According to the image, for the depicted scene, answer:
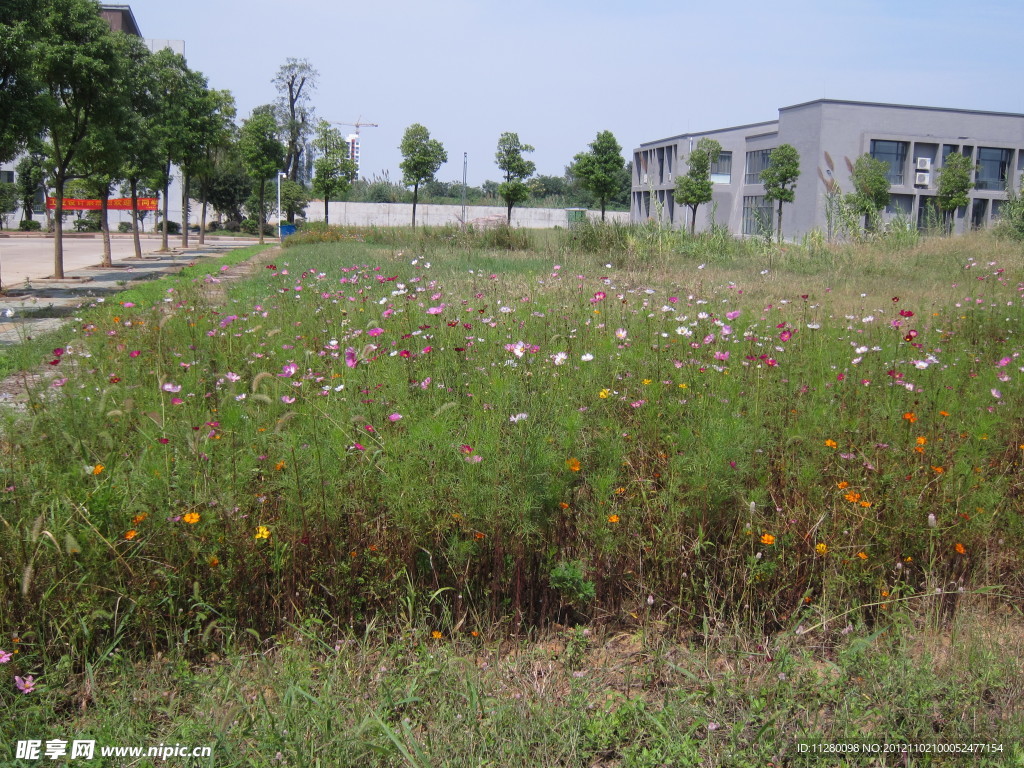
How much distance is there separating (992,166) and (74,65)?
49.4m

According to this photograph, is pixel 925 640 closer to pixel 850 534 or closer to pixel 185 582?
pixel 850 534

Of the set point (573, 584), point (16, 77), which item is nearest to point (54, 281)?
point (16, 77)

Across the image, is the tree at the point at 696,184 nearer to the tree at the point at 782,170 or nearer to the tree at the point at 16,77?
the tree at the point at 782,170

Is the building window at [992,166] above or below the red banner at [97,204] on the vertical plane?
above

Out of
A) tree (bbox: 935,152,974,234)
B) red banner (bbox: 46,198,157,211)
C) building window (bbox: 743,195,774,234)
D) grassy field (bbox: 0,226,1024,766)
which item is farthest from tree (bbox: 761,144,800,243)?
red banner (bbox: 46,198,157,211)

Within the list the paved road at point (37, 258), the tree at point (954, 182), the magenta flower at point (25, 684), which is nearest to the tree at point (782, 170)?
the tree at point (954, 182)

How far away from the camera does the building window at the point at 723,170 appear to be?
60.7 meters

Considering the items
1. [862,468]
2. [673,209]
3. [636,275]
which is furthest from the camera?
[673,209]

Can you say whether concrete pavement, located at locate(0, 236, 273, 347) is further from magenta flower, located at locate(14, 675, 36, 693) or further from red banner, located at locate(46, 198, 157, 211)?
red banner, located at locate(46, 198, 157, 211)

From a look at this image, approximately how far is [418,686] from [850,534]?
1.85m

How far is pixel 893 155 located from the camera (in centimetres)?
4634

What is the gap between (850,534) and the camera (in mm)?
3254

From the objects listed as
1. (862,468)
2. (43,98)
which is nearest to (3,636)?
(862,468)

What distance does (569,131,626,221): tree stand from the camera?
49344mm
